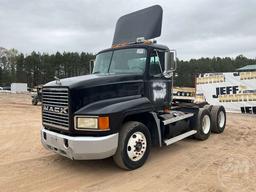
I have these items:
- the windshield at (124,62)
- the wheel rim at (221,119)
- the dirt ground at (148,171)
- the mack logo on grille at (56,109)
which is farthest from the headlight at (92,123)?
the wheel rim at (221,119)

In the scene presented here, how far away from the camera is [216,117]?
9.46 m

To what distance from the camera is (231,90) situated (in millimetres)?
16203

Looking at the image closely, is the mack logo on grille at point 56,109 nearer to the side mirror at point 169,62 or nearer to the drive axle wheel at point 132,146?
the drive axle wheel at point 132,146

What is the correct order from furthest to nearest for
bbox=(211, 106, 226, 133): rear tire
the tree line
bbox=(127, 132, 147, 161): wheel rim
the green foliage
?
the green foliage → the tree line → bbox=(211, 106, 226, 133): rear tire → bbox=(127, 132, 147, 161): wheel rim

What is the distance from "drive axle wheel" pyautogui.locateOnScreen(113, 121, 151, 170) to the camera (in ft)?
18.3

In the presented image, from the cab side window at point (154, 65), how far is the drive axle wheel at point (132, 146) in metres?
1.33

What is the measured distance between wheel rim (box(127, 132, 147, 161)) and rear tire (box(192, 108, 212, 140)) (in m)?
2.71

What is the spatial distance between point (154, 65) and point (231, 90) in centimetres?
1081

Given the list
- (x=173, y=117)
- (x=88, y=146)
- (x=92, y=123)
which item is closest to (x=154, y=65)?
(x=173, y=117)

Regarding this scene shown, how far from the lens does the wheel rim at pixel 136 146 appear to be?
5.73 meters

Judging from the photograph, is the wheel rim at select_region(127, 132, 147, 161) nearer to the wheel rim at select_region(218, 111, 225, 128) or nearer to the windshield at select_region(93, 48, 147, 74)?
the windshield at select_region(93, 48, 147, 74)

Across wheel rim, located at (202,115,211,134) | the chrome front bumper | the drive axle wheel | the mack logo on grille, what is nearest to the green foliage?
wheel rim, located at (202,115,211,134)

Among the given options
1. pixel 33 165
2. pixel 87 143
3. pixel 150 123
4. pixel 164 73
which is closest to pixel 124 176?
pixel 87 143

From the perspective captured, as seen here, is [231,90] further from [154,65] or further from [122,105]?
[122,105]
